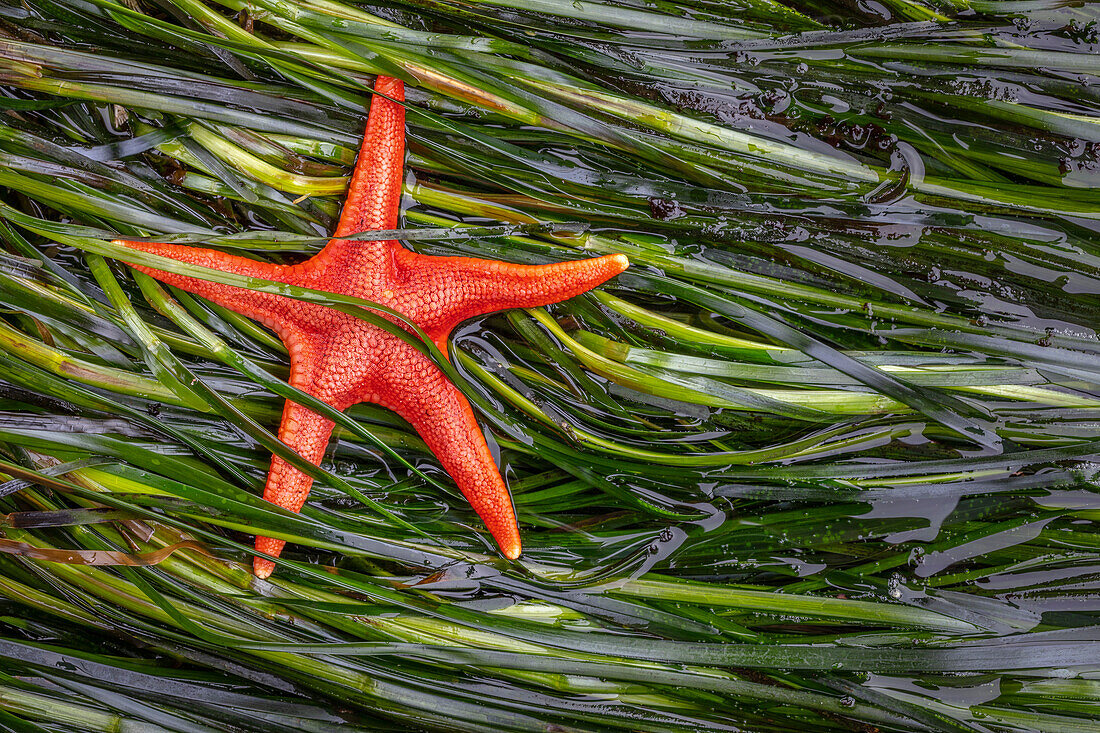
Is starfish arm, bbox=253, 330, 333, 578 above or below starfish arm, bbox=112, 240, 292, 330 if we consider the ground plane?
below

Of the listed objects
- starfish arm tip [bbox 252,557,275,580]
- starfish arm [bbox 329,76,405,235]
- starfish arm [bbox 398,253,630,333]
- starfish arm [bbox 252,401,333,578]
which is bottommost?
starfish arm tip [bbox 252,557,275,580]

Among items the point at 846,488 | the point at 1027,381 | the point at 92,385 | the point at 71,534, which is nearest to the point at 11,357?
the point at 92,385

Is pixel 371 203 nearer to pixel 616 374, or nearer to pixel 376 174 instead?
pixel 376 174

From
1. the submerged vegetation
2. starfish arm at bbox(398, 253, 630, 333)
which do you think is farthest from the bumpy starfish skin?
the submerged vegetation

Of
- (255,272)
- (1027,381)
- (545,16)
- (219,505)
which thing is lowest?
(219,505)

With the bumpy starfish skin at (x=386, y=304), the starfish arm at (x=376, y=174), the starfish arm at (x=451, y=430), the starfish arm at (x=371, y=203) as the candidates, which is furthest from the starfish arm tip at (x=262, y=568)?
the starfish arm at (x=376, y=174)

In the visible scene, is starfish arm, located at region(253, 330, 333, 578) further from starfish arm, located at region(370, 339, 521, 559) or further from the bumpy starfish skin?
starfish arm, located at region(370, 339, 521, 559)

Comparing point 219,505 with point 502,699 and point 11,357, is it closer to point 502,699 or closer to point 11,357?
point 11,357
